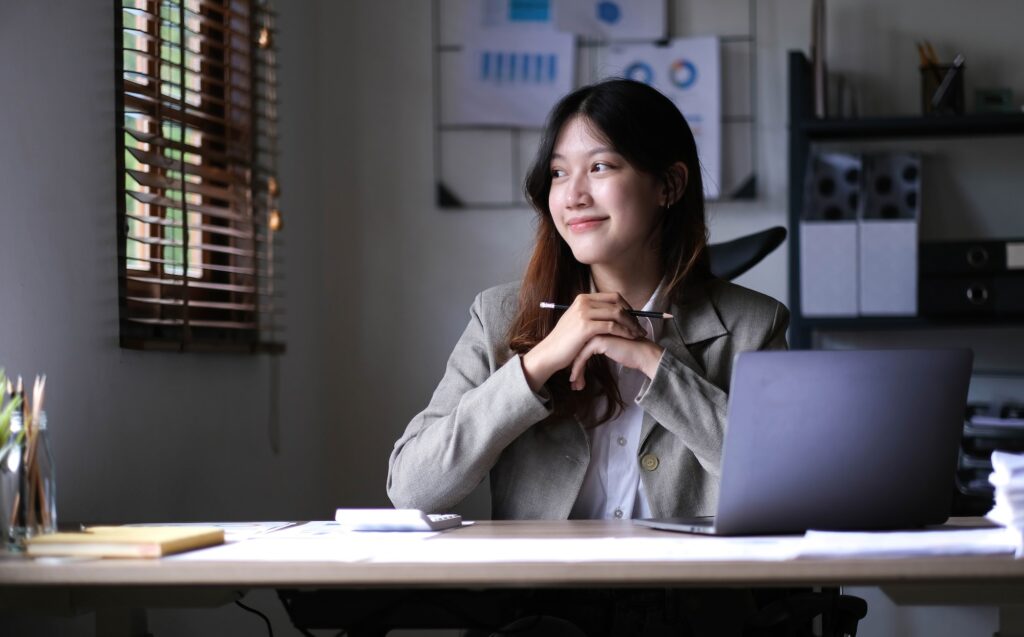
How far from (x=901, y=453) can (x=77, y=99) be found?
1314 millimetres

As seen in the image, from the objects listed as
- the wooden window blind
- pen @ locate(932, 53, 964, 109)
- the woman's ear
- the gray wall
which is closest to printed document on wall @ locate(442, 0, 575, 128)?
the gray wall

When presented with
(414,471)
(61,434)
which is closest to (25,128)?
(61,434)

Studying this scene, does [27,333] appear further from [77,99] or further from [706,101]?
[706,101]

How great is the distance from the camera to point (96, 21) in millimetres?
1905

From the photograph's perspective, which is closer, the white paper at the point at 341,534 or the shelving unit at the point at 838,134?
the white paper at the point at 341,534

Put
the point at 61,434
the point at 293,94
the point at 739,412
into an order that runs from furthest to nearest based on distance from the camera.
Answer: the point at 293,94
the point at 61,434
the point at 739,412

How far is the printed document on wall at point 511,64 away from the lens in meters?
3.18

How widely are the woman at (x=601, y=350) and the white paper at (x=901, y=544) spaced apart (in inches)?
17.5

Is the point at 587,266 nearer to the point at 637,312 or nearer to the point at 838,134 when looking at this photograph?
the point at 637,312

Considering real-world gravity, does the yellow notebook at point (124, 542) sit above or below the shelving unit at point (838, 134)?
below

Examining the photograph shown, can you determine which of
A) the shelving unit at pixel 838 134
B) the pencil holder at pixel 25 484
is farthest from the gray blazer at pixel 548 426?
the shelving unit at pixel 838 134

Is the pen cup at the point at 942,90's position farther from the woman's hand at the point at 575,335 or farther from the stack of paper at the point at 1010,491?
the stack of paper at the point at 1010,491

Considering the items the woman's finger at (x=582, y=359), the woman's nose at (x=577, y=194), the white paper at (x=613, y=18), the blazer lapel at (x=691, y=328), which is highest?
the white paper at (x=613, y=18)

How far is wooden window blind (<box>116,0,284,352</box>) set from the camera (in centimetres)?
205
